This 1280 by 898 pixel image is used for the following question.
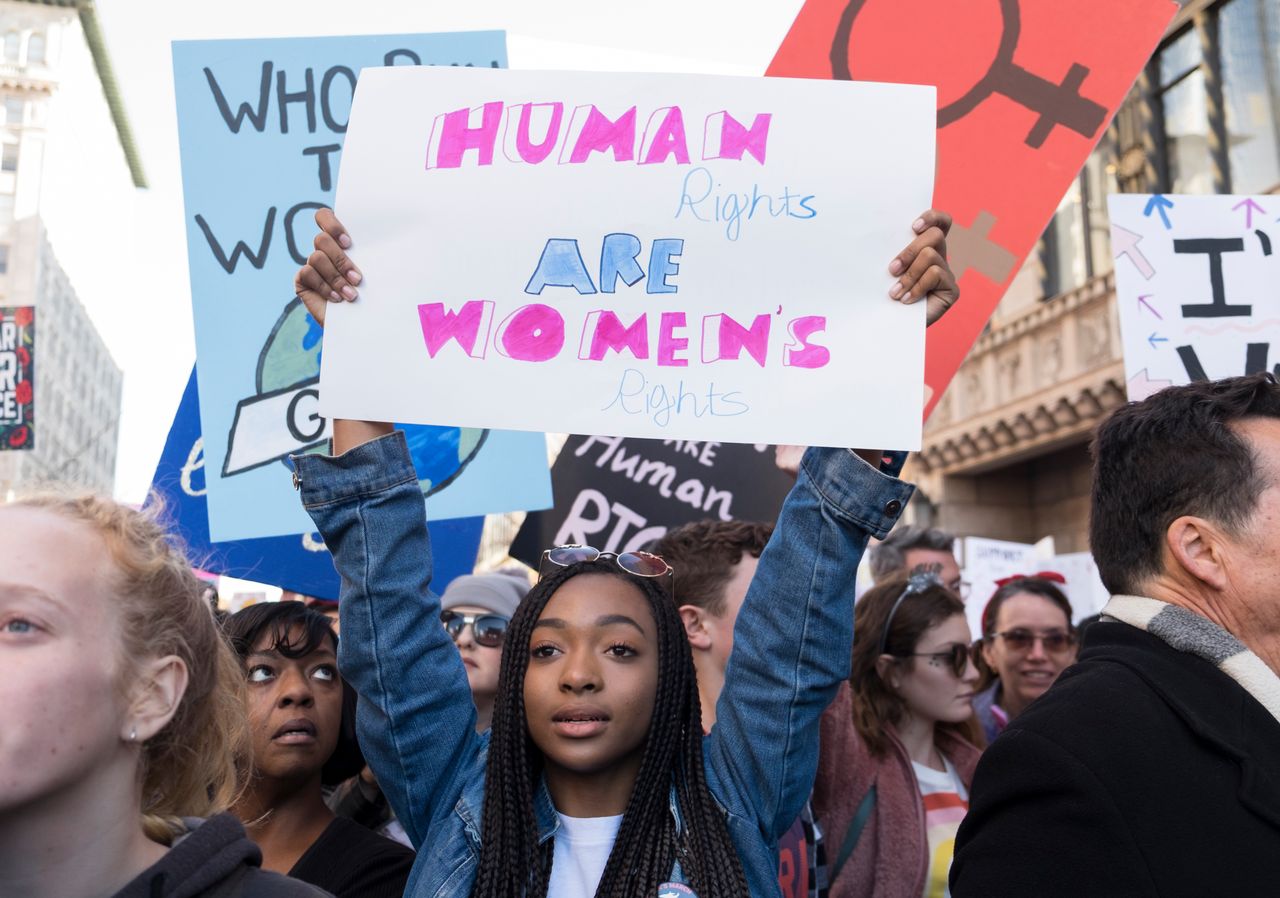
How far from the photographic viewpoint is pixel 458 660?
2176 mm

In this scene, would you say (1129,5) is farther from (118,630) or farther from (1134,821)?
(118,630)

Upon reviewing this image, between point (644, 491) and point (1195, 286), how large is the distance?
68.2 inches

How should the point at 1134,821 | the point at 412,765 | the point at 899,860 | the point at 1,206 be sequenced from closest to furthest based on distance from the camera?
the point at 1134,821 → the point at 412,765 → the point at 899,860 → the point at 1,206

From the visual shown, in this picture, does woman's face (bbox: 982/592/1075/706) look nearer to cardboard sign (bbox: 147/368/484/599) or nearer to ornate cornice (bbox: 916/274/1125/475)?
cardboard sign (bbox: 147/368/484/599)

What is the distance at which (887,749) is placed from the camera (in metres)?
3.38

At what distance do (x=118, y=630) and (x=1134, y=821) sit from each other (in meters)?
1.28

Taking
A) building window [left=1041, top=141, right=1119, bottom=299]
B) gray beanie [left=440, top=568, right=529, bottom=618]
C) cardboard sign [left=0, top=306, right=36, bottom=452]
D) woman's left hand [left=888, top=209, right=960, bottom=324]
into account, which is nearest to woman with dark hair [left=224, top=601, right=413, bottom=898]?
gray beanie [left=440, top=568, right=529, bottom=618]

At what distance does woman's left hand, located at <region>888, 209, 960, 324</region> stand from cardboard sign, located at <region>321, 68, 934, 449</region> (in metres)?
0.02

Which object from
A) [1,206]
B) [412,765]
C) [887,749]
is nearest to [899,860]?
[887,749]

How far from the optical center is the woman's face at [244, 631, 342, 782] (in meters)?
2.79

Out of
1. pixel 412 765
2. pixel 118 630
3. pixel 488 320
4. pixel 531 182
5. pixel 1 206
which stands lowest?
pixel 412 765

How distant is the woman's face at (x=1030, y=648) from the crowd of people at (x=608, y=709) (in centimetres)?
187

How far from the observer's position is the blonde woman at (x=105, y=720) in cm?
144

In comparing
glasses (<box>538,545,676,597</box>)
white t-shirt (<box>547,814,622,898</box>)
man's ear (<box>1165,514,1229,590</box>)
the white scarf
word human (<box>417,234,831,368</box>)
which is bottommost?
white t-shirt (<box>547,814,622,898</box>)
